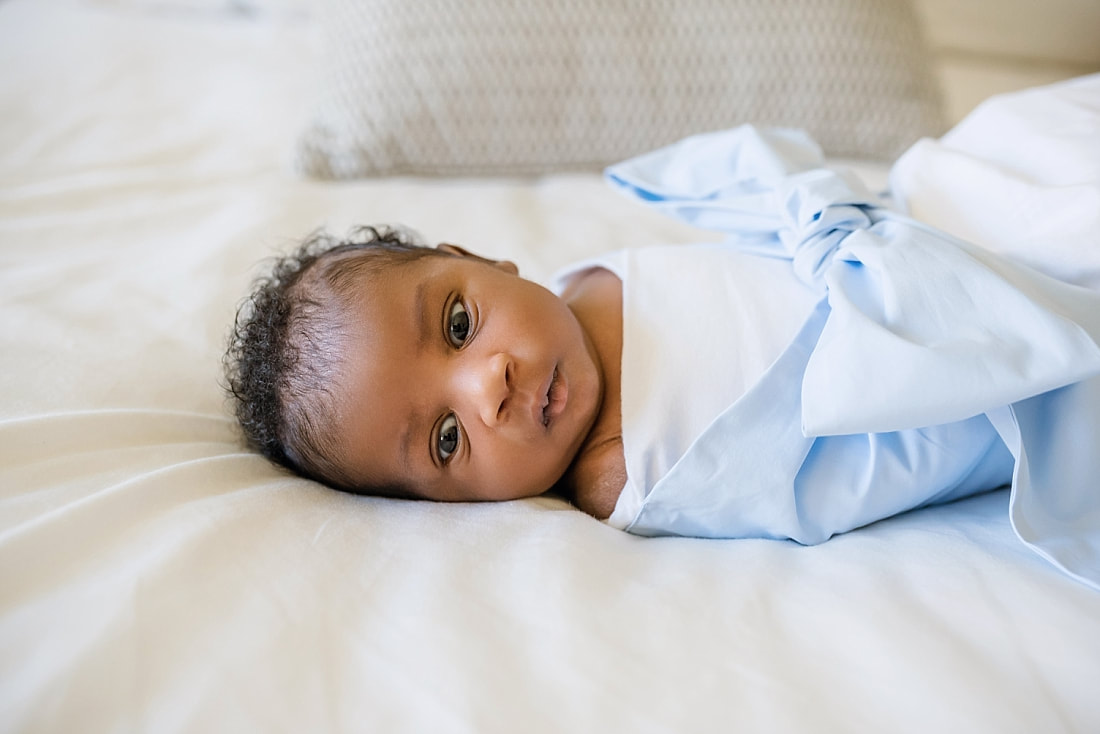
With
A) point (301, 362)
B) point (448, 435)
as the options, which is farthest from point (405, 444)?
point (301, 362)

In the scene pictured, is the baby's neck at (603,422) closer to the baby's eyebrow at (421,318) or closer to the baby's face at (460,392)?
the baby's face at (460,392)

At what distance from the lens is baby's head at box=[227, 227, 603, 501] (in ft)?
2.91

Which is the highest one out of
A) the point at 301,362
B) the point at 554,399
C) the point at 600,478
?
the point at 301,362

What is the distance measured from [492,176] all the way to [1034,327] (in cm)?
112

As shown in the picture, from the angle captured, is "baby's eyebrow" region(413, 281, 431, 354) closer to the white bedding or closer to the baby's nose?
the baby's nose

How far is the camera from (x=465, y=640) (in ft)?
2.01

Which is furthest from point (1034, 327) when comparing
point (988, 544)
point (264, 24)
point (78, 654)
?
point (264, 24)

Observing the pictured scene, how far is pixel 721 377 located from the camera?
0.94 meters

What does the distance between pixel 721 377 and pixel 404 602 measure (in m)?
0.46

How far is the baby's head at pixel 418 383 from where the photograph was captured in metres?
0.89

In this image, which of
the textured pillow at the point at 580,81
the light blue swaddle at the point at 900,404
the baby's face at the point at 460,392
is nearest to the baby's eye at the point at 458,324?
the baby's face at the point at 460,392

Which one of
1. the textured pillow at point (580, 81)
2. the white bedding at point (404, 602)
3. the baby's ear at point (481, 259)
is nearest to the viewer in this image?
the white bedding at point (404, 602)

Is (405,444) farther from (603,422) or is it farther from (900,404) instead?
(900,404)

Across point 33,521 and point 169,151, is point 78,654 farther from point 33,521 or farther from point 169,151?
point 169,151
